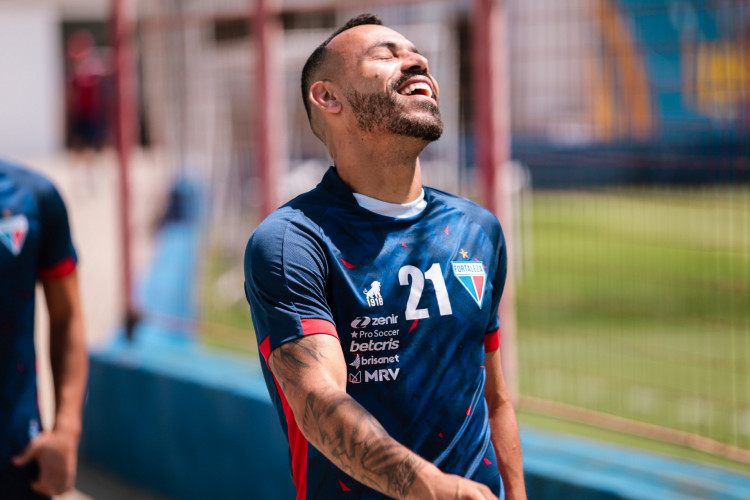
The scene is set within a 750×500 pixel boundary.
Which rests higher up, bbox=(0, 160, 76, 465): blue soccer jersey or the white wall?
the white wall

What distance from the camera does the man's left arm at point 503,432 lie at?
96.1 inches

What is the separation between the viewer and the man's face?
2.21 meters

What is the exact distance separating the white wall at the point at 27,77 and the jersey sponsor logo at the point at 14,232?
2442cm

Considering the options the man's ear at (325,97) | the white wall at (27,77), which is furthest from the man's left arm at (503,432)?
the white wall at (27,77)

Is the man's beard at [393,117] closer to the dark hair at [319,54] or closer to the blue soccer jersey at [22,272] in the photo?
the dark hair at [319,54]

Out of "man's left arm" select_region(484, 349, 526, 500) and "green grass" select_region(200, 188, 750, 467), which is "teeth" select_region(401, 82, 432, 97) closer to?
"man's left arm" select_region(484, 349, 526, 500)

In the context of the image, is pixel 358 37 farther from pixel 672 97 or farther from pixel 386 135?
Answer: pixel 672 97

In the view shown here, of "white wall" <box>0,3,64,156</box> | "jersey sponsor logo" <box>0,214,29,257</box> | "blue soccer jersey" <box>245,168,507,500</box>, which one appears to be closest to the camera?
"blue soccer jersey" <box>245,168,507,500</box>

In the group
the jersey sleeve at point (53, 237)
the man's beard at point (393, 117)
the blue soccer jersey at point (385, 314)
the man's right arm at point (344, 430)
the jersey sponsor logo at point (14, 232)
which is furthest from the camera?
the jersey sleeve at point (53, 237)

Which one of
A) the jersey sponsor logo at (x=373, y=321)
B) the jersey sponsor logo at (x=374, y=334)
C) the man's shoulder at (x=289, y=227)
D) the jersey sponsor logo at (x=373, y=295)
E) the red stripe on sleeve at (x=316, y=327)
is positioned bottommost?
the jersey sponsor logo at (x=374, y=334)

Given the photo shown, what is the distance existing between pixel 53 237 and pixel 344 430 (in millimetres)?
1659

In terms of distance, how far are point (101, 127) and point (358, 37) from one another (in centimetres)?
1738

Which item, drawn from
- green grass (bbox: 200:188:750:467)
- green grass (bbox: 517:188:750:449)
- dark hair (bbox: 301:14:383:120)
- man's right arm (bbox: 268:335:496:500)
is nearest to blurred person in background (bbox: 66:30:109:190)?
green grass (bbox: 517:188:750:449)

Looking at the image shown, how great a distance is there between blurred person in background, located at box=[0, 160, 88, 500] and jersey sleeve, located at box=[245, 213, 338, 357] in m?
1.23
